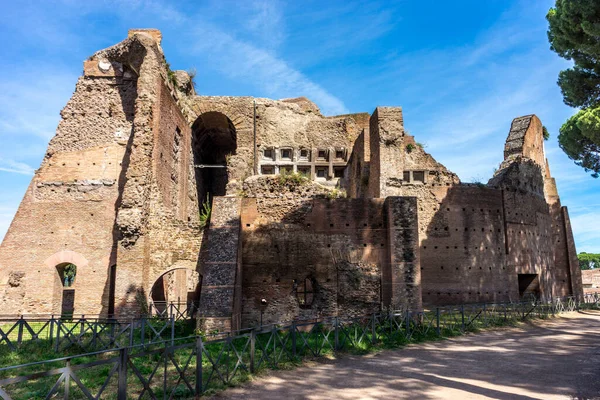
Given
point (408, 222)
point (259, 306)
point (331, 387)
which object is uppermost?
point (408, 222)

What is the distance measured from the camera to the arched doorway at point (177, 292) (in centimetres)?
1608

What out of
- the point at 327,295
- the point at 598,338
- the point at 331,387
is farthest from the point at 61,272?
the point at 598,338

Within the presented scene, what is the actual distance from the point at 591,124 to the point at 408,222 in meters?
5.08

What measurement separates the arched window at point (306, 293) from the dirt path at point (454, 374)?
346 cm

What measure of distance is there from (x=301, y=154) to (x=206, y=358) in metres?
15.3

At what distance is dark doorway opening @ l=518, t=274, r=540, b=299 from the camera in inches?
819

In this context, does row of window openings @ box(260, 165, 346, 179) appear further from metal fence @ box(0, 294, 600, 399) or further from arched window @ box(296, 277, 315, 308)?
metal fence @ box(0, 294, 600, 399)

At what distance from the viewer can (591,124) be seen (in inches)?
434

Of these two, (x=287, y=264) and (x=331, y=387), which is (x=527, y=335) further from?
(x=331, y=387)

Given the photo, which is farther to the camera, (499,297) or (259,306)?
(499,297)

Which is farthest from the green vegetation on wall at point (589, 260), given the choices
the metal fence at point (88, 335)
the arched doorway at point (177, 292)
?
the metal fence at point (88, 335)

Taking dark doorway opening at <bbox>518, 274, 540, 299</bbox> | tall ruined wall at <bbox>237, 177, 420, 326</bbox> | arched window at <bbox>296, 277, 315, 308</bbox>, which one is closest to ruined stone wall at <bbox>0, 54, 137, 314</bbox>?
tall ruined wall at <bbox>237, 177, 420, 326</bbox>

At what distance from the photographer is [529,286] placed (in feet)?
68.8

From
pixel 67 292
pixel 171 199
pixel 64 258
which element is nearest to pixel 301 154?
pixel 171 199
